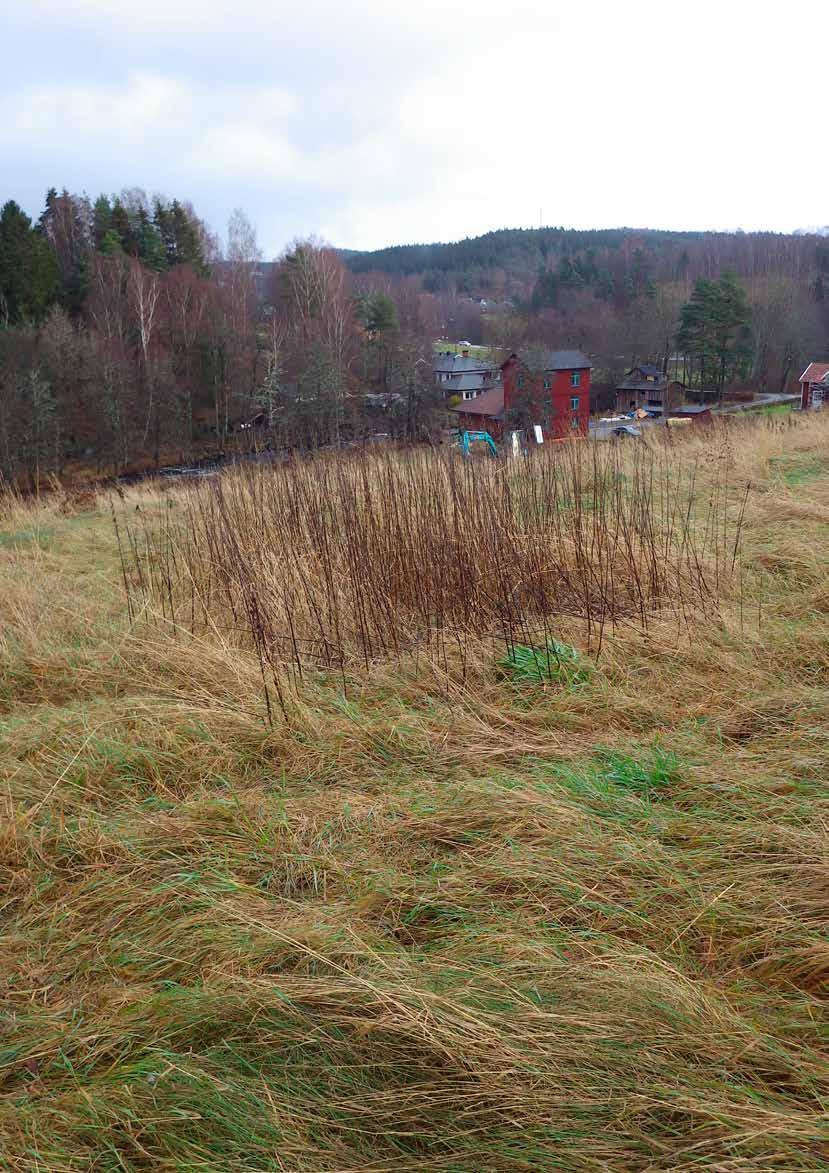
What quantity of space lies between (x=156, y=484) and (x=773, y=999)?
350 inches

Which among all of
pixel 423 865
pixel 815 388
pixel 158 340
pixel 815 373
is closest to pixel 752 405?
pixel 815 373

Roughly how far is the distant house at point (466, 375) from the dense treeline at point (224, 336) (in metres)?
2.17

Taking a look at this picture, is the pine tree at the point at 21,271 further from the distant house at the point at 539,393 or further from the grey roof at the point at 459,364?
the distant house at the point at 539,393

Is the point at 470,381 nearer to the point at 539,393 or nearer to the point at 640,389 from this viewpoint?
the point at 640,389

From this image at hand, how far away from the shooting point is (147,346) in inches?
1176

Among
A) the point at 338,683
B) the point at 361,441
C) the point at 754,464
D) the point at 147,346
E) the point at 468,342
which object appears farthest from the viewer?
the point at 468,342

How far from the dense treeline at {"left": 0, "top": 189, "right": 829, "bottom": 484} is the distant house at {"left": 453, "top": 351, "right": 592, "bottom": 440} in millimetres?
2798

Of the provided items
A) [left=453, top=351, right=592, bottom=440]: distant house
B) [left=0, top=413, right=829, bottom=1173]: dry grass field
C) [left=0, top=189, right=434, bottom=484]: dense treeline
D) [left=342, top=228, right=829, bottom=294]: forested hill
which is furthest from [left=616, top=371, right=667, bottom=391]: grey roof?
[left=0, top=413, right=829, bottom=1173]: dry grass field

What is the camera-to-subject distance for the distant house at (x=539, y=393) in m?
23.4

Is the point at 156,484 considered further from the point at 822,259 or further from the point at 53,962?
the point at 822,259

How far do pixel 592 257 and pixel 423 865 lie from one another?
2916 inches

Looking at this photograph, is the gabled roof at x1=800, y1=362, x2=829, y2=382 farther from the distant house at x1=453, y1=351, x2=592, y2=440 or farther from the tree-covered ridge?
the tree-covered ridge

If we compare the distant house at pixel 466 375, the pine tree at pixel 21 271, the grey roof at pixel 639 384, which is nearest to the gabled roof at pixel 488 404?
the distant house at pixel 466 375

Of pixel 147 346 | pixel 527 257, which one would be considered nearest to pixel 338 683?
pixel 147 346
